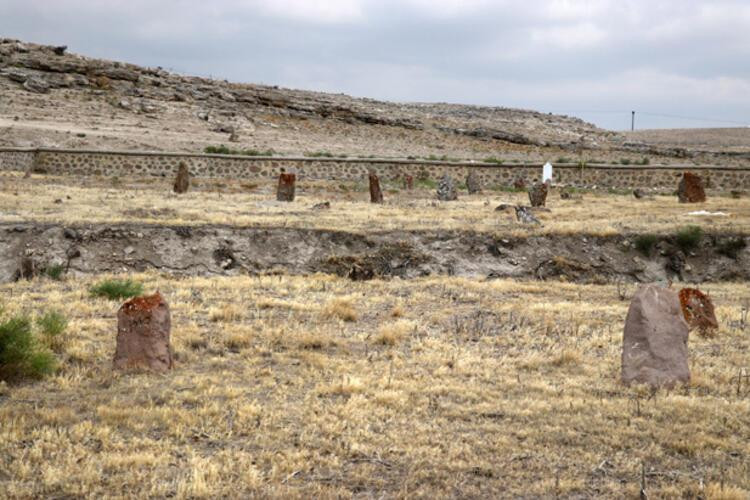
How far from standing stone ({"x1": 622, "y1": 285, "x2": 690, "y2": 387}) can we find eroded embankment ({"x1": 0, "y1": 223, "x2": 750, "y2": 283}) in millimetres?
6269

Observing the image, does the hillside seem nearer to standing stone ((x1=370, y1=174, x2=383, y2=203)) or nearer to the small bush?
standing stone ((x1=370, y1=174, x2=383, y2=203))

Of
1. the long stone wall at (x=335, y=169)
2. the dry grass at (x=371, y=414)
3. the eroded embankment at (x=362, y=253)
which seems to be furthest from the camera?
the long stone wall at (x=335, y=169)

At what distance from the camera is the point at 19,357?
22.0ft

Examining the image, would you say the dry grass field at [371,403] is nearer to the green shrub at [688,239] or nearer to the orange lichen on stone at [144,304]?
the orange lichen on stone at [144,304]

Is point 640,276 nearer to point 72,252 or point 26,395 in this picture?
point 72,252

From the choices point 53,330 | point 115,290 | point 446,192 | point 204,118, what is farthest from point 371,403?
point 204,118

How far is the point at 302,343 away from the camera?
8312 millimetres

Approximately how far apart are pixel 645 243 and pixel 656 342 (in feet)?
28.0

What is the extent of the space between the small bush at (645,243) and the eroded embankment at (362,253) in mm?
61

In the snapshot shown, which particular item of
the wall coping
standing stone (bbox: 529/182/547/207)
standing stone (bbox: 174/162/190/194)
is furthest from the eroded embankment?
the wall coping

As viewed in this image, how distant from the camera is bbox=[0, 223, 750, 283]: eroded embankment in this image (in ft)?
44.6

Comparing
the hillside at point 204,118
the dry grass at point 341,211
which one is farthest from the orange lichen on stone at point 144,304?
the hillside at point 204,118

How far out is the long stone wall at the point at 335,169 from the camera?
28.9 meters

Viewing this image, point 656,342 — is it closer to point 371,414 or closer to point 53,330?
point 371,414
